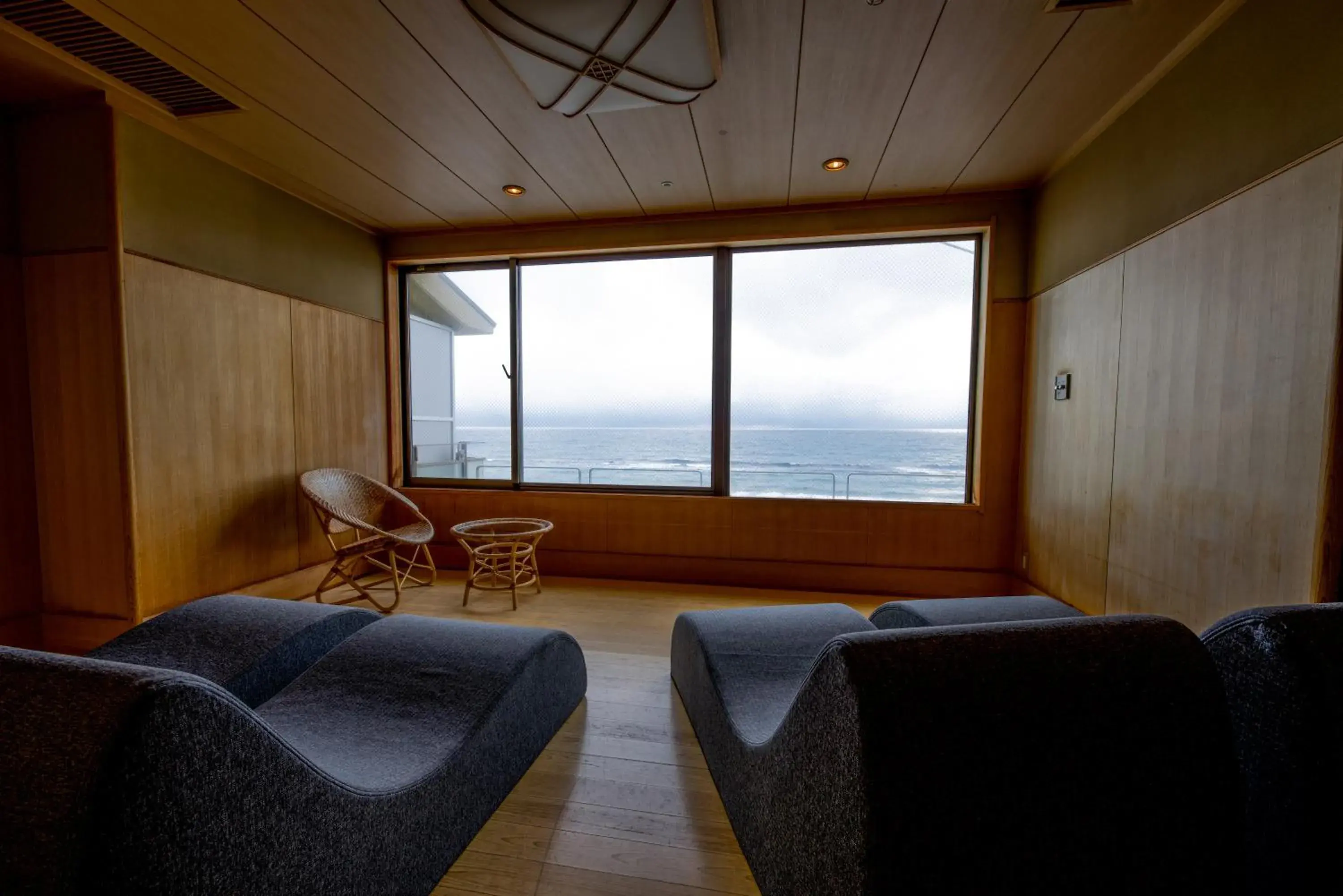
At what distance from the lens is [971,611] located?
6.61 feet

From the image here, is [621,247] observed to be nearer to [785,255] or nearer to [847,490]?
[785,255]

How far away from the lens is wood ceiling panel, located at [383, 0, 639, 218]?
1954 millimetres

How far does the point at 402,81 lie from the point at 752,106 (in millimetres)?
1620

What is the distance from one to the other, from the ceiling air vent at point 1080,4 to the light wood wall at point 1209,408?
32.3 inches

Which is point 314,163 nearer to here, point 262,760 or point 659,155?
point 659,155

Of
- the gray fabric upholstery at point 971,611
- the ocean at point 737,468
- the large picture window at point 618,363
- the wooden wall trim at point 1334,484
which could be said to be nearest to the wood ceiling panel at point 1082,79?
the wooden wall trim at point 1334,484

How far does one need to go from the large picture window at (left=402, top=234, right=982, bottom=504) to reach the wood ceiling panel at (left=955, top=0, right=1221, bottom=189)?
0.69 m

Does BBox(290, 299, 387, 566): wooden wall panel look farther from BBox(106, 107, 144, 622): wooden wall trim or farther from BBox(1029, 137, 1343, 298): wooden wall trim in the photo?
BBox(1029, 137, 1343, 298): wooden wall trim

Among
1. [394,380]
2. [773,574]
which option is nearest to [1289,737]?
[773,574]

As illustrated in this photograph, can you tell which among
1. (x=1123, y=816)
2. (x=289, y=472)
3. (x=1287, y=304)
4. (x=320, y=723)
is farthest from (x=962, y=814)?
(x=289, y=472)

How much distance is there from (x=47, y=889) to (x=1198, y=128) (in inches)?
145

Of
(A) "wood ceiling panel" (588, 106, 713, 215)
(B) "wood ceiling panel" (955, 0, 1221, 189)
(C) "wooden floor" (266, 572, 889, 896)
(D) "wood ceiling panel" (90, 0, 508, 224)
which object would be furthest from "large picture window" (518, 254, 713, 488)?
(B) "wood ceiling panel" (955, 0, 1221, 189)

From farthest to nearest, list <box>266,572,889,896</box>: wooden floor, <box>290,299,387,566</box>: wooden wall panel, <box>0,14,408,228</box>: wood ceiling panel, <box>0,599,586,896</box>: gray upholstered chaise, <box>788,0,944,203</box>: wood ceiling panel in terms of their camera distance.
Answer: <box>290,299,387,566</box>: wooden wall panel → <box>0,14,408,228</box>: wood ceiling panel → <box>788,0,944,203</box>: wood ceiling panel → <box>266,572,889,896</box>: wooden floor → <box>0,599,586,896</box>: gray upholstered chaise

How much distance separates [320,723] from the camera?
144 cm
